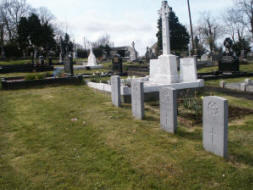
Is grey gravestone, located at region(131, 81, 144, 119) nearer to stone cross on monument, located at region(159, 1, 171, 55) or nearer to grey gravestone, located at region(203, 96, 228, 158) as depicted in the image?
grey gravestone, located at region(203, 96, 228, 158)

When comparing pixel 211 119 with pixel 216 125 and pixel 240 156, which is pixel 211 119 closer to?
pixel 216 125

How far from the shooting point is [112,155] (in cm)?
437

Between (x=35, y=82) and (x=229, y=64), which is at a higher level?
(x=229, y=64)

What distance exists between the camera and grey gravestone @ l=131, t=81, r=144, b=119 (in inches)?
251

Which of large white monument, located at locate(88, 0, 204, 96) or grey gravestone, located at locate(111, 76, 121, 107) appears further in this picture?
large white monument, located at locate(88, 0, 204, 96)

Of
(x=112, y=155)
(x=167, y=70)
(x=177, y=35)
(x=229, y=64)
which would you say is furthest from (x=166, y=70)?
(x=177, y=35)

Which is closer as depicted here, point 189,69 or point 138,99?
point 138,99

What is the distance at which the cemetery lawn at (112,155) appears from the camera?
347 centimetres

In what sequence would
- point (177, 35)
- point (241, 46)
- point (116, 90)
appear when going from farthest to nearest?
1. point (177, 35)
2. point (241, 46)
3. point (116, 90)

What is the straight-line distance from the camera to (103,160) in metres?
4.18

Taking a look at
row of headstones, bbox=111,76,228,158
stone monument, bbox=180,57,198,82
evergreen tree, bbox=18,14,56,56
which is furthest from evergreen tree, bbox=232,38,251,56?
row of headstones, bbox=111,76,228,158

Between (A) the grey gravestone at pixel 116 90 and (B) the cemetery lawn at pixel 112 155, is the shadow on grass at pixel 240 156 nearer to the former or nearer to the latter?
(B) the cemetery lawn at pixel 112 155

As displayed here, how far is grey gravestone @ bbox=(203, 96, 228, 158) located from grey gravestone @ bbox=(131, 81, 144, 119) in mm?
2379

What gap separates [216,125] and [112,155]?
190 centimetres
